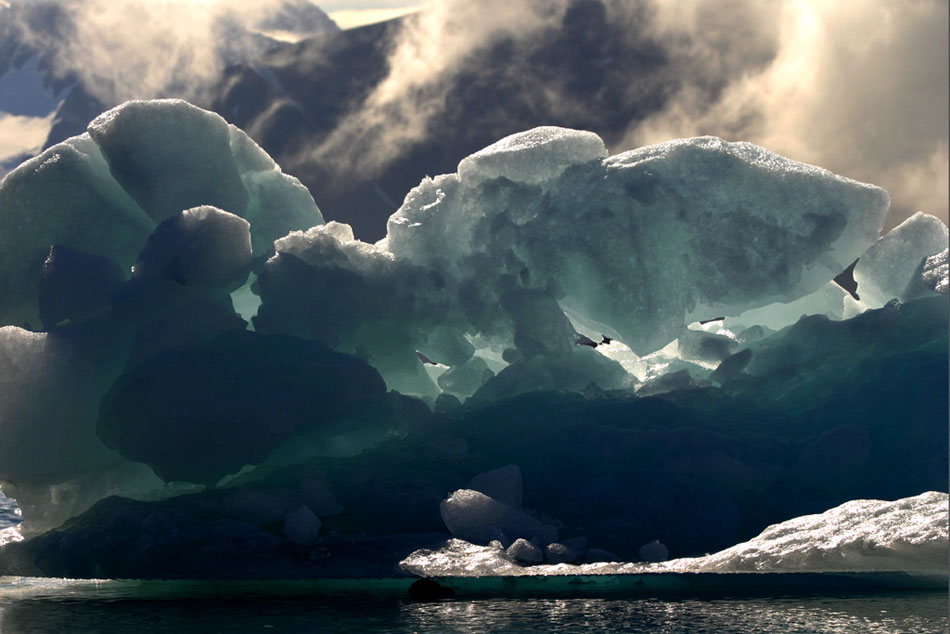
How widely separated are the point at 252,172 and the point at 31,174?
209cm

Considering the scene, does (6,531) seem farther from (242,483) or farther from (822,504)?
(822,504)

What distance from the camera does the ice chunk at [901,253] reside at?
419 inches

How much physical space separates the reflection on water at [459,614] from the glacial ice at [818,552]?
0.26m

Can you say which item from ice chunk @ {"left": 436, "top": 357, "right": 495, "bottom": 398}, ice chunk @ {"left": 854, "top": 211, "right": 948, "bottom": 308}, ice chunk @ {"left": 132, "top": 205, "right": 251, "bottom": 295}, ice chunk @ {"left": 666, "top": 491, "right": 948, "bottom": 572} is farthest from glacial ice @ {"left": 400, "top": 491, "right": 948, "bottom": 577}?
ice chunk @ {"left": 854, "top": 211, "right": 948, "bottom": 308}

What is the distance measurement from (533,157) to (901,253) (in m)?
4.00

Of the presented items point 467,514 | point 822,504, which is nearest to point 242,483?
point 467,514

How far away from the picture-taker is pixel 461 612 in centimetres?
606

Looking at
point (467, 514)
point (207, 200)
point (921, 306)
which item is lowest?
point (467, 514)

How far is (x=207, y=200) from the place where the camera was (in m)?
9.94

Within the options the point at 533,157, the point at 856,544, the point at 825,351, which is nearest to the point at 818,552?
the point at 856,544

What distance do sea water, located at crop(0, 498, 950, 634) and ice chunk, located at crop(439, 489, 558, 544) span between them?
0.57m

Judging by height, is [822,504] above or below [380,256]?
below

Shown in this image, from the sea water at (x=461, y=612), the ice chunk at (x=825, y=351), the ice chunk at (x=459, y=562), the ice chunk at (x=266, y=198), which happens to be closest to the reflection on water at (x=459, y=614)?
the sea water at (x=461, y=612)

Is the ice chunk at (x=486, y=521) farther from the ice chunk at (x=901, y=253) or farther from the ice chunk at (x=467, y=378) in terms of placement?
the ice chunk at (x=901, y=253)
